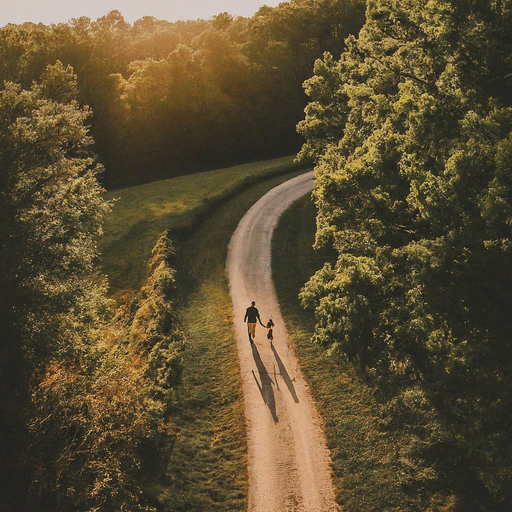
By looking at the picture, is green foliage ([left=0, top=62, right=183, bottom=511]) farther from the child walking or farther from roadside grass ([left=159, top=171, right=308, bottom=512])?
the child walking

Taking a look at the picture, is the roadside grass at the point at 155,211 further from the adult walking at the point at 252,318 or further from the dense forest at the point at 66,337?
the adult walking at the point at 252,318

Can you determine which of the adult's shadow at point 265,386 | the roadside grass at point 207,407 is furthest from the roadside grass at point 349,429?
the roadside grass at point 207,407

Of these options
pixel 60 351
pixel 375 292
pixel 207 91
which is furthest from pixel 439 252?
pixel 207 91

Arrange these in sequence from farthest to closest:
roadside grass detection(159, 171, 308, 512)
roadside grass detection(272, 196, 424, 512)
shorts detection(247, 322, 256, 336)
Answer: shorts detection(247, 322, 256, 336) → roadside grass detection(159, 171, 308, 512) → roadside grass detection(272, 196, 424, 512)

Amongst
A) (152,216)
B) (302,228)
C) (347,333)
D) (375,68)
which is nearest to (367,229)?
(347,333)

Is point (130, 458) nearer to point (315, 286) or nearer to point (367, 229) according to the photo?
point (315, 286)

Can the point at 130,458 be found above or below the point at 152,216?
below

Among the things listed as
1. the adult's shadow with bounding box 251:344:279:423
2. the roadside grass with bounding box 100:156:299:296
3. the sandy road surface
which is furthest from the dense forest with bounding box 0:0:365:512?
the adult's shadow with bounding box 251:344:279:423

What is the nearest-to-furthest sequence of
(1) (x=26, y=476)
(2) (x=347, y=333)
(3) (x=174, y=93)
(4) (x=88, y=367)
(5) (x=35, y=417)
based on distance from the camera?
(1) (x=26, y=476), (5) (x=35, y=417), (2) (x=347, y=333), (4) (x=88, y=367), (3) (x=174, y=93)
